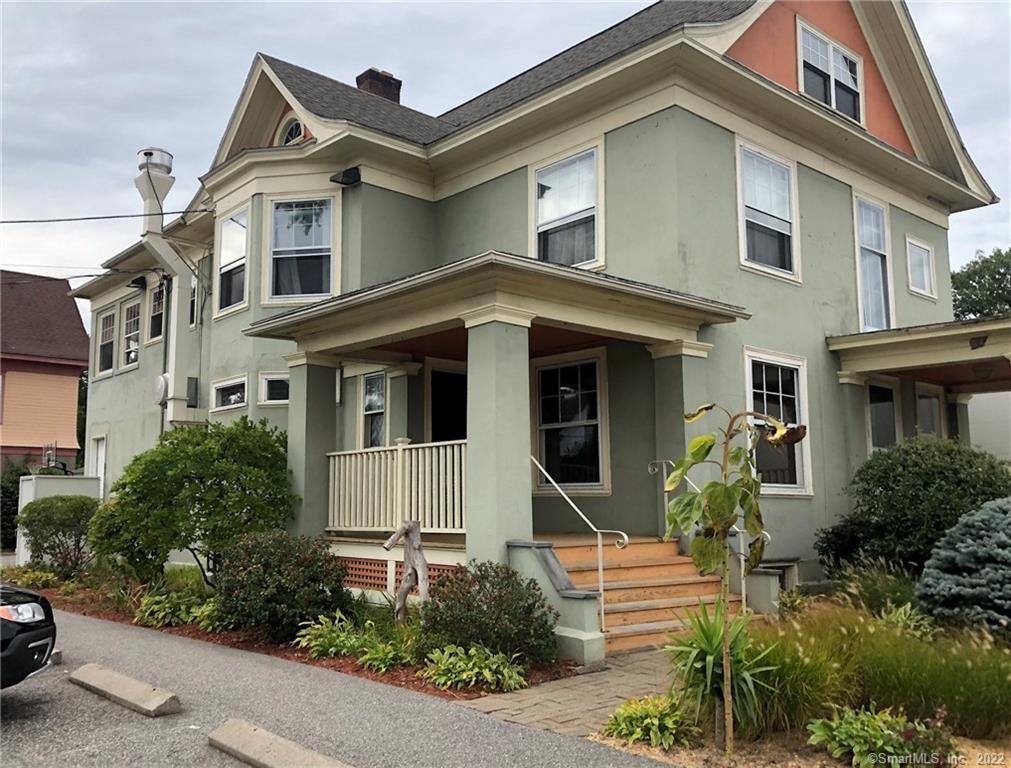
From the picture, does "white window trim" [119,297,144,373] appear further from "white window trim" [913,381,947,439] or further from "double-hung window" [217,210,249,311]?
"white window trim" [913,381,947,439]

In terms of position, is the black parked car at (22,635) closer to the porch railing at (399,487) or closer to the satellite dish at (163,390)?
the porch railing at (399,487)

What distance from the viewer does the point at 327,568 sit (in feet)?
30.8

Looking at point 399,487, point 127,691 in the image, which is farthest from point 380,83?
point 127,691

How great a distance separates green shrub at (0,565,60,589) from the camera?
1395cm

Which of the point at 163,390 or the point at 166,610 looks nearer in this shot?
the point at 166,610

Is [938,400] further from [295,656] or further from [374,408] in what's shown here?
[295,656]

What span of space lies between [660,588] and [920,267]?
30.3ft

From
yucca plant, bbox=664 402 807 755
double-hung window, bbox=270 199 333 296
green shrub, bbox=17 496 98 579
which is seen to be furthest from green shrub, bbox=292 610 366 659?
green shrub, bbox=17 496 98 579

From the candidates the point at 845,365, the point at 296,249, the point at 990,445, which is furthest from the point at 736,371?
the point at 990,445

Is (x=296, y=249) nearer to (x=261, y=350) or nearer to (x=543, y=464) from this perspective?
(x=261, y=350)

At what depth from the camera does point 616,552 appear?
31.8ft

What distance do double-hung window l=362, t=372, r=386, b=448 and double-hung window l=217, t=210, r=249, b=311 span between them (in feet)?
8.34

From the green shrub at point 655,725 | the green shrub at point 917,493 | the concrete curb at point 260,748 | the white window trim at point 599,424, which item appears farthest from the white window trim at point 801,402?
the concrete curb at point 260,748

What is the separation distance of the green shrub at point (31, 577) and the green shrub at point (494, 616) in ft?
29.6
